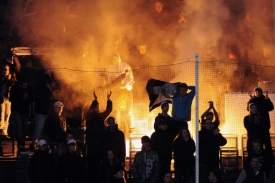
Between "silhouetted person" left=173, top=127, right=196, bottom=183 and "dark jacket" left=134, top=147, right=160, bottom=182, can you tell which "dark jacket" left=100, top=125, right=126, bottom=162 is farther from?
"silhouetted person" left=173, top=127, right=196, bottom=183

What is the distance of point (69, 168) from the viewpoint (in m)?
15.0

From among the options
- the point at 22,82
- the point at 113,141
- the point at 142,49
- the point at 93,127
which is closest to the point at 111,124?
the point at 113,141

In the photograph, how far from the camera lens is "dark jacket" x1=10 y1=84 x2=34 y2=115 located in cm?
1733

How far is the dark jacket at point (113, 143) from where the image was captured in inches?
634

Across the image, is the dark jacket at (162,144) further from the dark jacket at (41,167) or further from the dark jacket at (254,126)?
the dark jacket at (41,167)

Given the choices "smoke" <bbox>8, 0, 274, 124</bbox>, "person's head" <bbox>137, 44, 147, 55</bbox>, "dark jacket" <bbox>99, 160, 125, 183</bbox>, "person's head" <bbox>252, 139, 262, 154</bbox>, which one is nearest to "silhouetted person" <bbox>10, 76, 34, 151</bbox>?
"dark jacket" <bbox>99, 160, 125, 183</bbox>

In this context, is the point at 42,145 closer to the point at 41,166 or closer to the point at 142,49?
the point at 41,166

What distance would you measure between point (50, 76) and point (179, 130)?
10.4 ft

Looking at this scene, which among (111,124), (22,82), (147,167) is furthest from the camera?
(22,82)

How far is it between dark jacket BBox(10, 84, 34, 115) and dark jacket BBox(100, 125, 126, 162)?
2083mm

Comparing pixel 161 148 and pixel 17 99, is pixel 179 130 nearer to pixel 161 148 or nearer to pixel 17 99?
pixel 161 148

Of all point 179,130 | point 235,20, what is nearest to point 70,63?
point 235,20

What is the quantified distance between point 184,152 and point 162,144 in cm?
51

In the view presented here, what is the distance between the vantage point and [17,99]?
57.0 ft
